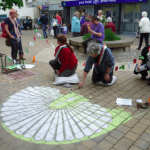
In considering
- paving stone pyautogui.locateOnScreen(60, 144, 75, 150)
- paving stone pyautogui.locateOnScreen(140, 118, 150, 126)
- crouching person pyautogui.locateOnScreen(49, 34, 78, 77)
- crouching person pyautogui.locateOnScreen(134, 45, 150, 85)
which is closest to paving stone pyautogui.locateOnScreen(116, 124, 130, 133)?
paving stone pyautogui.locateOnScreen(140, 118, 150, 126)

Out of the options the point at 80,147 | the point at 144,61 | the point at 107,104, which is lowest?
the point at 80,147

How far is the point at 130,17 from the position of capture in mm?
14086

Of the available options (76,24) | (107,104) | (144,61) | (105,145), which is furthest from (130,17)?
(105,145)

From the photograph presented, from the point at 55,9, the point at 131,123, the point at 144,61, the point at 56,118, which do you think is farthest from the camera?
the point at 55,9

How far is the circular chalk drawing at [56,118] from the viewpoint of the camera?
8.99 feet

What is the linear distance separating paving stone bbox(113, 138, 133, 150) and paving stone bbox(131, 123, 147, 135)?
0.27 m

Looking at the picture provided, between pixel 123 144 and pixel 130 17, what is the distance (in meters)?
13.3

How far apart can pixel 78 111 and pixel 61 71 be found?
1.61 metres

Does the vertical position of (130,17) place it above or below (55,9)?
below

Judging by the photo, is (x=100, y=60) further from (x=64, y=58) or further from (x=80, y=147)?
(x=80, y=147)

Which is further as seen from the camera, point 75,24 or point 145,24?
point 75,24

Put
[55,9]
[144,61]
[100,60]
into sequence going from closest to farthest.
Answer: [100,60], [144,61], [55,9]

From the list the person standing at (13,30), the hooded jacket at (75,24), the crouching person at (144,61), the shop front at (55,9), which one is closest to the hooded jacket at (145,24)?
the hooded jacket at (75,24)

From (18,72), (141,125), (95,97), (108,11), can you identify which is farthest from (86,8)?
(141,125)
